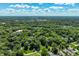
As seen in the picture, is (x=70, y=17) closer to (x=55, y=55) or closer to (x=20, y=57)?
(x=55, y=55)

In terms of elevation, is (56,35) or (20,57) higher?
(56,35)

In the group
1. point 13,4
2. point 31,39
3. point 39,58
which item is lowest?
point 39,58

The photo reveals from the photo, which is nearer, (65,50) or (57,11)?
(65,50)

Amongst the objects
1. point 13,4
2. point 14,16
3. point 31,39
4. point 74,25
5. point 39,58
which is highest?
point 13,4

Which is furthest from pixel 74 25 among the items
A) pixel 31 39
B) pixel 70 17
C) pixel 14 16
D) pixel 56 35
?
pixel 14 16

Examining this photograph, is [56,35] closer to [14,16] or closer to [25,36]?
[25,36]

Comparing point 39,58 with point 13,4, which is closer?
point 39,58

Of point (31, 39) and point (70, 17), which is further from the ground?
point (70, 17)

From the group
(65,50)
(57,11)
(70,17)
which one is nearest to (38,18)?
(57,11)

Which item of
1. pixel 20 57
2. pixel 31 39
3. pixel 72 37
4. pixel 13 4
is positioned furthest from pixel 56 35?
pixel 13 4
